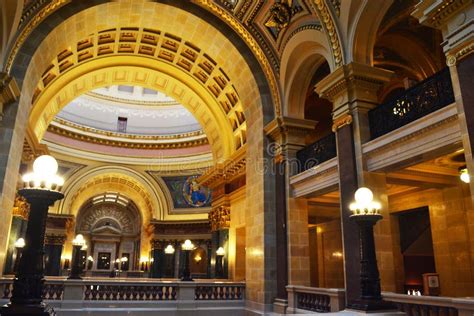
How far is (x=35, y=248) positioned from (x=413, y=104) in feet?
23.2

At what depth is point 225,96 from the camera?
16.1 metres

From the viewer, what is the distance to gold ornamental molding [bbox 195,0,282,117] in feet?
41.4

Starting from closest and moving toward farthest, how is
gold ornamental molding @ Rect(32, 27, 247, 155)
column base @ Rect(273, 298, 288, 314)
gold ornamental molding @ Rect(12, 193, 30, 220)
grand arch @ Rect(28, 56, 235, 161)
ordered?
column base @ Rect(273, 298, 288, 314)
gold ornamental molding @ Rect(32, 27, 247, 155)
grand arch @ Rect(28, 56, 235, 161)
gold ornamental molding @ Rect(12, 193, 30, 220)

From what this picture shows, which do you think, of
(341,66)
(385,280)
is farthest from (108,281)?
(341,66)

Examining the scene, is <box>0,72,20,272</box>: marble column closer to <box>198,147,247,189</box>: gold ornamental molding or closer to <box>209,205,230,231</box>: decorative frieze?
<box>198,147,247,189</box>: gold ornamental molding

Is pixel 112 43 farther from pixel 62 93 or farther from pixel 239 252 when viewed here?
pixel 239 252

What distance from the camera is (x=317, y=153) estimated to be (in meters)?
11.2

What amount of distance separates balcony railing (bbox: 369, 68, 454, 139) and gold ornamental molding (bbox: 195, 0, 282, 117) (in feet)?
13.8

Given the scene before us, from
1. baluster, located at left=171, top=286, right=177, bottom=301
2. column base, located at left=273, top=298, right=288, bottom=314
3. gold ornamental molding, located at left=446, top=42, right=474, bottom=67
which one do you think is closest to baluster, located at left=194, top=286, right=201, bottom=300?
baluster, located at left=171, top=286, right=177, bottom=301

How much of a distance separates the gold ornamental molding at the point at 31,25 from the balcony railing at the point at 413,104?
28.5 ft

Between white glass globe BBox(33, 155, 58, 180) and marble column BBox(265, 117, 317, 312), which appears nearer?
white glass globe BBox(33, 155, 58, 180)

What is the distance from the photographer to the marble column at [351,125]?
8828 millimetres

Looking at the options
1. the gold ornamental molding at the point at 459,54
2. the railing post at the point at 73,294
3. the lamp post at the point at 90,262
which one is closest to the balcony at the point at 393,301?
the gold ornamental molding at the point at 459,54

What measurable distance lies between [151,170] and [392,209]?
1977cm
